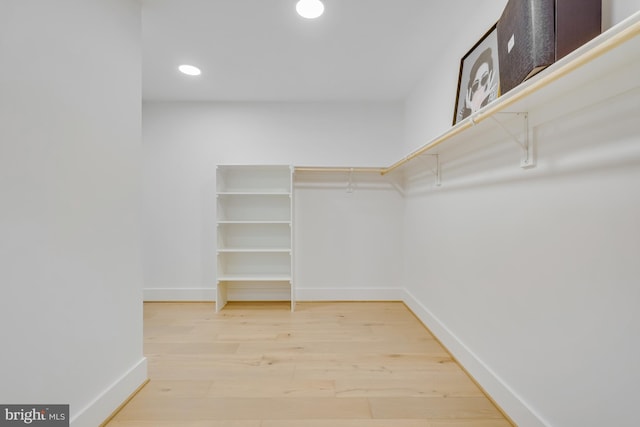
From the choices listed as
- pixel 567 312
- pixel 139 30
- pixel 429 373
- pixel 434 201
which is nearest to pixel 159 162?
pixel 139 30

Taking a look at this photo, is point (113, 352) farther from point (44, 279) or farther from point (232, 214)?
point (232, 214)

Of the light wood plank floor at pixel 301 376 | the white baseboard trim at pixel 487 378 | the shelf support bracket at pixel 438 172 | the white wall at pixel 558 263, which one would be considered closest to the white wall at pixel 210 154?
the light wood plank floor at pixel 301 376

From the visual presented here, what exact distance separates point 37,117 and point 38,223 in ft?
1.32

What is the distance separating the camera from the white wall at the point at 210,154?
2.99m

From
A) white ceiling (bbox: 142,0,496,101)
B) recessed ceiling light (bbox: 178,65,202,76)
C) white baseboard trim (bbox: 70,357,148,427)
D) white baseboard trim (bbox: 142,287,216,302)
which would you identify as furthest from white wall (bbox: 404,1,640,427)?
white baseboard trim (bbox: 142,287,216,302)

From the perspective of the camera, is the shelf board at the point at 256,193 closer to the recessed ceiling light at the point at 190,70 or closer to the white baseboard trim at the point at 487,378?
the recessed ceiling light at the point at 190,70

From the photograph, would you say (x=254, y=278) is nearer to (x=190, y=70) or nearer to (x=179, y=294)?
(x=179, y=294)

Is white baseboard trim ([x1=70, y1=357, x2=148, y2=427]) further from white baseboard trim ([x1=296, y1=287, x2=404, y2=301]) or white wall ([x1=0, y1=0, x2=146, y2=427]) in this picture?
white baseboard trim ([x1=296, y1=287, x2=404, y2=301])

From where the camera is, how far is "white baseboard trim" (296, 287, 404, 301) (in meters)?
3.03

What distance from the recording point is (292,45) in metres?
1.95

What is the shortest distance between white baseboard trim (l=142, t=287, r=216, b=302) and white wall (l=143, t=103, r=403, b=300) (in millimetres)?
11

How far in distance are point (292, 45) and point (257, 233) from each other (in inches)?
74.3

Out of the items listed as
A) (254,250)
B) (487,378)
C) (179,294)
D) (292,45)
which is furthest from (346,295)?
(292,45)

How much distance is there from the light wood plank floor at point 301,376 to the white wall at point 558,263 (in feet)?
0.82
